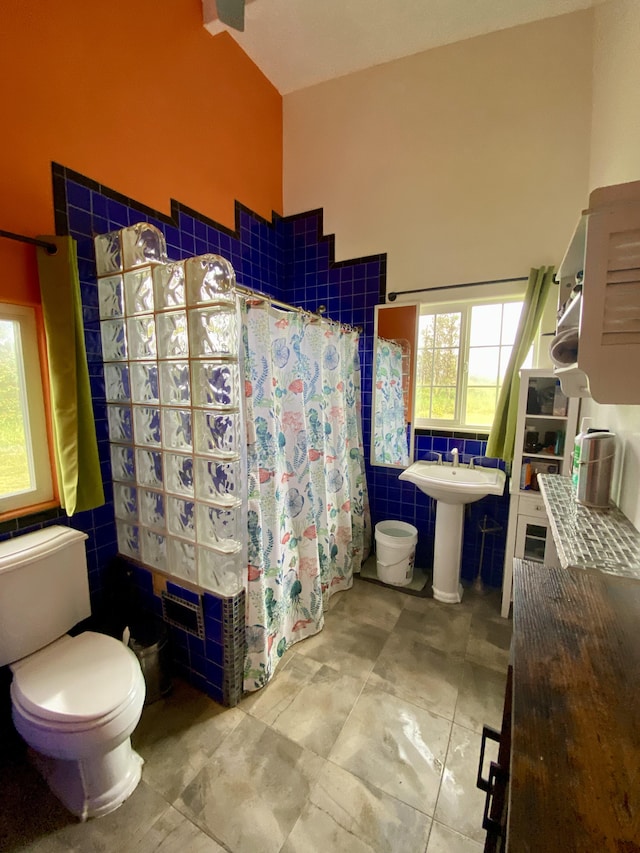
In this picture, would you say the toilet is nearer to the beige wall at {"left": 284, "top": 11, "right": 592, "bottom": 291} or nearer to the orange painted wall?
the orange painted wall

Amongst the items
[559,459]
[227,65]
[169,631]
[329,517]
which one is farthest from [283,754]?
[227,65]

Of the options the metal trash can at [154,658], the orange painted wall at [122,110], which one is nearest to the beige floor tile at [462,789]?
the metal trash can at [154,658]

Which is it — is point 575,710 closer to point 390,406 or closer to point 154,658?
point 154,658

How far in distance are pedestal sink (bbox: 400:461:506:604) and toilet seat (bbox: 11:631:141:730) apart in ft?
5.64

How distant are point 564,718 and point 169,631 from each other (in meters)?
1.71

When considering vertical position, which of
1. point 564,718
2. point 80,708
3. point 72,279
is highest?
point 72,279

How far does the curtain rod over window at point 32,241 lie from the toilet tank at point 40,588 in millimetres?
1179

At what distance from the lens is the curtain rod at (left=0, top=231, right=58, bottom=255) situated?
137cm

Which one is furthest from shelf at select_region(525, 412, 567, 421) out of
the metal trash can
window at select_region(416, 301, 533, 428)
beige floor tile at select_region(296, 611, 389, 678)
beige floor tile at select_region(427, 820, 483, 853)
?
the metal trash can

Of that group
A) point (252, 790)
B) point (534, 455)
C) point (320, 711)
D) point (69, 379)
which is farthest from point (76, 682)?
point (534, 455)

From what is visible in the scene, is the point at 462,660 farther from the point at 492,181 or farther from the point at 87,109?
the point at 87,109

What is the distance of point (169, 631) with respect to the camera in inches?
69.4

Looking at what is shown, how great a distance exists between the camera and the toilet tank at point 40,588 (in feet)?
4.48

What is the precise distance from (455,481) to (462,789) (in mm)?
1415
